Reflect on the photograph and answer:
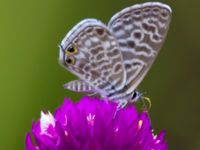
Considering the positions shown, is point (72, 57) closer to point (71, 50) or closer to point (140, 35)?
point (71, 50)

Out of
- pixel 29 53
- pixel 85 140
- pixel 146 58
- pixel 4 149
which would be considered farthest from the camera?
pixel 29 53

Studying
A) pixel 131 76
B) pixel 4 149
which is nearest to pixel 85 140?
pixel 131 76

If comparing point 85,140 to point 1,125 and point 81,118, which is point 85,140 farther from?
point 1,125

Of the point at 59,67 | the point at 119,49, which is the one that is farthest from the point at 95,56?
the point at 59,67

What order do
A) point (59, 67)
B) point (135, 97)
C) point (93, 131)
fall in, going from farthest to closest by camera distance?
point (59, 67), point (135, 97), point (93, 131)

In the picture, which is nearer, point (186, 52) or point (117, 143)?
point (117, 143)

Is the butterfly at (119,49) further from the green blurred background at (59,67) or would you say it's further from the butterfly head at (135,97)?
the green blurred background at (59,67)

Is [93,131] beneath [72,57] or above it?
beneath

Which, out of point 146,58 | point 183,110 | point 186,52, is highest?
point 146,58
